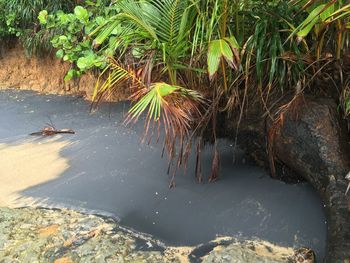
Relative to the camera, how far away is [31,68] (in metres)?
8.05

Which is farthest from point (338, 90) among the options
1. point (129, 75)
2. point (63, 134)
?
point (63, 134)

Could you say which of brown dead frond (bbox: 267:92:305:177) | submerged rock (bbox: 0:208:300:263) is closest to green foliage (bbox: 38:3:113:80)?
submerged rock (bbox: 0:208:300:263)

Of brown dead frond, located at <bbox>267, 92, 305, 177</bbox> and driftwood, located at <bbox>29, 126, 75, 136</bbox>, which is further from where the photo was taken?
driftwood, located at <bbox>29, 126, 75, 136</bbox>

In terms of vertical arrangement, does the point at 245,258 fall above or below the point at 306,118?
below

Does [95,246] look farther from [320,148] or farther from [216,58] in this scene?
[320,148]

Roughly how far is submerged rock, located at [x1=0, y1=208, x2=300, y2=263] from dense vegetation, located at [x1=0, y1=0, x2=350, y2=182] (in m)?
0.81

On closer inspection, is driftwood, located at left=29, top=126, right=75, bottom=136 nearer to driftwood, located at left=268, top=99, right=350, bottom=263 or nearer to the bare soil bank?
the bare soil bank

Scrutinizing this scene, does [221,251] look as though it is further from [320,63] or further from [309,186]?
[320,63]

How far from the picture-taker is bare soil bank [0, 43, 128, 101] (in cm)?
720

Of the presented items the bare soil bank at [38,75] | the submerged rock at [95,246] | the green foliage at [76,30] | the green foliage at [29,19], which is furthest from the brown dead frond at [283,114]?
the green foliage at [29,19]

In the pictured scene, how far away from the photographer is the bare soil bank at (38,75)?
720 centimetres

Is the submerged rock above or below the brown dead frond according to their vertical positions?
below

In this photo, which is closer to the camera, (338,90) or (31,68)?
(338,90)

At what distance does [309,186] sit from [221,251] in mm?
1009
